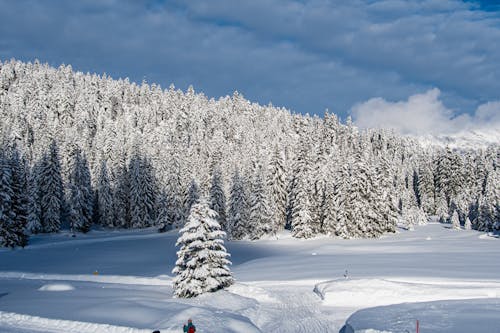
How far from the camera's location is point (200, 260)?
91.9 ft

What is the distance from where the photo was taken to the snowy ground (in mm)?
18938

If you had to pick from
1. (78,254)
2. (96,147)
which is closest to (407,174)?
(96,147)

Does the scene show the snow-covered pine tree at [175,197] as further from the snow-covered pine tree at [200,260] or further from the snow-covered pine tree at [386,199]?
the snow-covered pine tree at [200,260]

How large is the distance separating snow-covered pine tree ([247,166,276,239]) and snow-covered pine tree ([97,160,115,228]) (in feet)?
116

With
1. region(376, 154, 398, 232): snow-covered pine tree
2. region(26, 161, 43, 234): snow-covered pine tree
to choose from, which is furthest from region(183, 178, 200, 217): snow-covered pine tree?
region(376, 154, 398, 232): snow-covered pine tree

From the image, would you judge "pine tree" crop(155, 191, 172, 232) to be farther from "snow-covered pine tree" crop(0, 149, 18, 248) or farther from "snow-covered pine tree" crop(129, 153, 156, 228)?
"snow-covered pine tree" crop(0, 149, 18, 248)

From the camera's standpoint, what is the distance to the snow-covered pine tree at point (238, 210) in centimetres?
7200

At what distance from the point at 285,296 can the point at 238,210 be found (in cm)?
4519

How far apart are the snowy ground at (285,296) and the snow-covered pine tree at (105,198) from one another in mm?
40620

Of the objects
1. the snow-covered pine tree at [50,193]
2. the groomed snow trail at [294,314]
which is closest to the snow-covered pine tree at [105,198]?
the snow-covered pine tree at [50,193]

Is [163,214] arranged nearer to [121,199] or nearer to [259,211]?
[121,199]

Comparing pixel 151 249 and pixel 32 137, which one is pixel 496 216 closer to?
pixel 151 249

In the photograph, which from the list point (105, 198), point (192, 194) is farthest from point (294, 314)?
point (105, 198)

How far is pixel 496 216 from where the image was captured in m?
76.3
